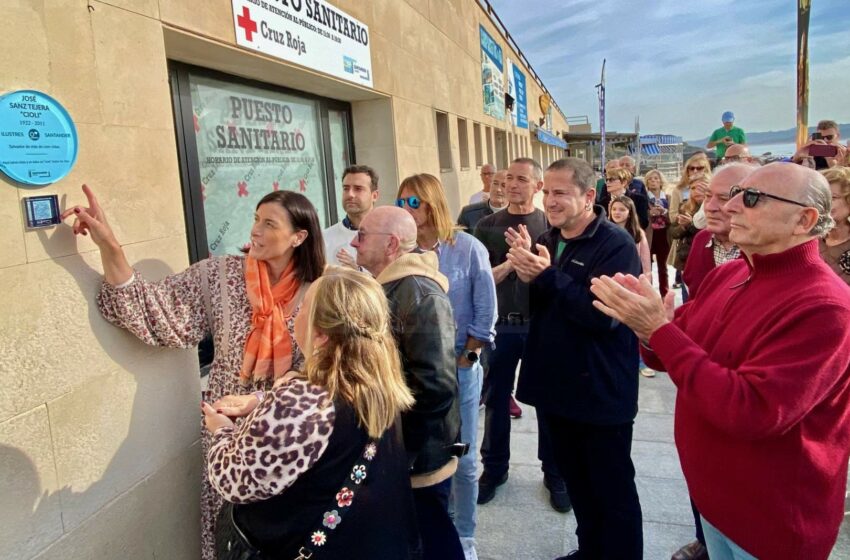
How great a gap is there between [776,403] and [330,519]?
1.29 meters

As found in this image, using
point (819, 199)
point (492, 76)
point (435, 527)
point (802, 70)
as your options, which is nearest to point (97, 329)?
point (435, 527)

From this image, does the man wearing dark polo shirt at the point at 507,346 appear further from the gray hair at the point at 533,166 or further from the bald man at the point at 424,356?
the bald man at the point at 424,356

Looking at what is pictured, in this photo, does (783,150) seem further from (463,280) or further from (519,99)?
(463,280)

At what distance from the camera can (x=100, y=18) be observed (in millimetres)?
2305

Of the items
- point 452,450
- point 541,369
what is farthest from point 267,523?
point 541,369

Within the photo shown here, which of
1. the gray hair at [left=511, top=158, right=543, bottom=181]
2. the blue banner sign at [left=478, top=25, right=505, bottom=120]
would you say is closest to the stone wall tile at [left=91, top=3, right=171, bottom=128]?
the gray hair at [left=511, top=158, right=543, bottom=181]

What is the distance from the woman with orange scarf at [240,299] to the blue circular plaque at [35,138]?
22 centimetres

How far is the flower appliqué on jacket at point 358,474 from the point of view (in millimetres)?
1595

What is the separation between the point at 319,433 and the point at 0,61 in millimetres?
1679

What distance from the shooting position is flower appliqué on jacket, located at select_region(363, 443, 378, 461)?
1.61 metres

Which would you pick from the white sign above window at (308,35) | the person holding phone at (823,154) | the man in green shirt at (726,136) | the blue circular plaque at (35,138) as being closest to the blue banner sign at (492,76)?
the man in green shirt at (726,136)

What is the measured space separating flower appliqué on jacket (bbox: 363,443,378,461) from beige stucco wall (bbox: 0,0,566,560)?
1.30 m

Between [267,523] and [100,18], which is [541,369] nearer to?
[267,523]

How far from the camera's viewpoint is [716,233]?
2.97 m
